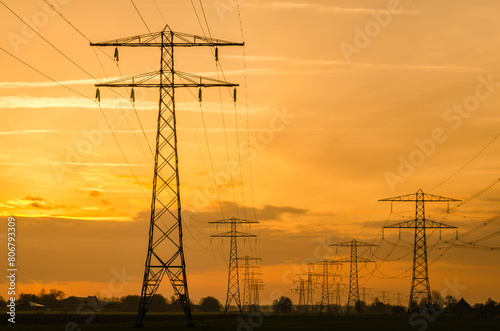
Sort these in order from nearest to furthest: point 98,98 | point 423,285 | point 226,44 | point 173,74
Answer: point 98,98 → point 226,44 → point 173,74 → point 423,285

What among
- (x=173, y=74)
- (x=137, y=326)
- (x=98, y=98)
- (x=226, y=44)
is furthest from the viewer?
(x=137, y=326)

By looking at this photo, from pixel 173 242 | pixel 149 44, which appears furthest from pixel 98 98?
pixel 173 242

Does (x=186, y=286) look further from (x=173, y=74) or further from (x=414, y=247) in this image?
(x=414, y=247)

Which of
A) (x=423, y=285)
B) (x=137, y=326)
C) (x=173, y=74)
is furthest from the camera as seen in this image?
(x=423, y=285)

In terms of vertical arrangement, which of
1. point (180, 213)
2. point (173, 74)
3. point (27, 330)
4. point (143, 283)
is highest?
point (173, 74)

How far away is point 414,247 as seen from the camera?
5089 inches

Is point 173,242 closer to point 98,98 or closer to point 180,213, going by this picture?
point 180,213

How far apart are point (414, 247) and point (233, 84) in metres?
71.5

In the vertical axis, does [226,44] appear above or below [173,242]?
above

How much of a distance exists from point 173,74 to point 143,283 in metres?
→ 19.6

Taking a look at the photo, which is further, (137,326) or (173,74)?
(137,326)

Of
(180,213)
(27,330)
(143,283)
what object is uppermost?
(180,213)

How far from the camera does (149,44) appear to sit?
69000 millimetres

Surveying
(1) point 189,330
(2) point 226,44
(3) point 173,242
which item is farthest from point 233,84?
(1) point 189,330
